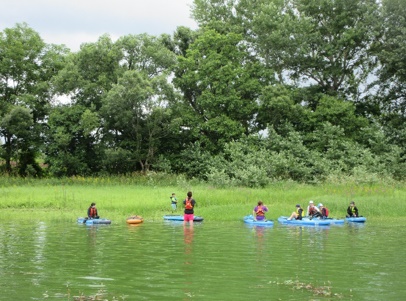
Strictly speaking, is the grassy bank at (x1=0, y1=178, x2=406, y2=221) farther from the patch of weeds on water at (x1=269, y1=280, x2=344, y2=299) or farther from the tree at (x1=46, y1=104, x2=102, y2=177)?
the patch of weeds on water at (x1=269, y1=280, x2=344, y2=299)

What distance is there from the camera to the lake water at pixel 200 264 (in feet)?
38.7

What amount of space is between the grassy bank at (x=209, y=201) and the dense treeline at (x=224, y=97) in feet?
38.0

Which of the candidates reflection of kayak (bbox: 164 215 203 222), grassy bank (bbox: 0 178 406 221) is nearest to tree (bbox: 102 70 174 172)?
grassy bank (bbox: 0 178 406 221)

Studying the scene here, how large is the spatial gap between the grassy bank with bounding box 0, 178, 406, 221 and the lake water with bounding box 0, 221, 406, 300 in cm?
598

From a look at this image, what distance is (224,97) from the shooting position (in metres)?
53.5

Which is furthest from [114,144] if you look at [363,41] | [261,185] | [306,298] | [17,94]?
[306,298]

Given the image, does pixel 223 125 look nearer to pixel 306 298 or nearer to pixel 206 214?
pixel 206 214

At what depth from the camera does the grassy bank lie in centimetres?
3134

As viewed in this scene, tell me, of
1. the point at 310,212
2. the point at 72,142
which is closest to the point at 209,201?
the point at 310,212

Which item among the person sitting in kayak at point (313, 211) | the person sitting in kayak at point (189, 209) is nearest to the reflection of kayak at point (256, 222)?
the person sitting in kayak at point (313, 211)

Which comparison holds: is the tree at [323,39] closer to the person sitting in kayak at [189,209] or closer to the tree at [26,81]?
the tree at [26,81]

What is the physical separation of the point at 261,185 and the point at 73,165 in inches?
773

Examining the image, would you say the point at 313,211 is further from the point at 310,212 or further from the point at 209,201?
the point at 209,201

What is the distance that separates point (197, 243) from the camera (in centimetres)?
2036
